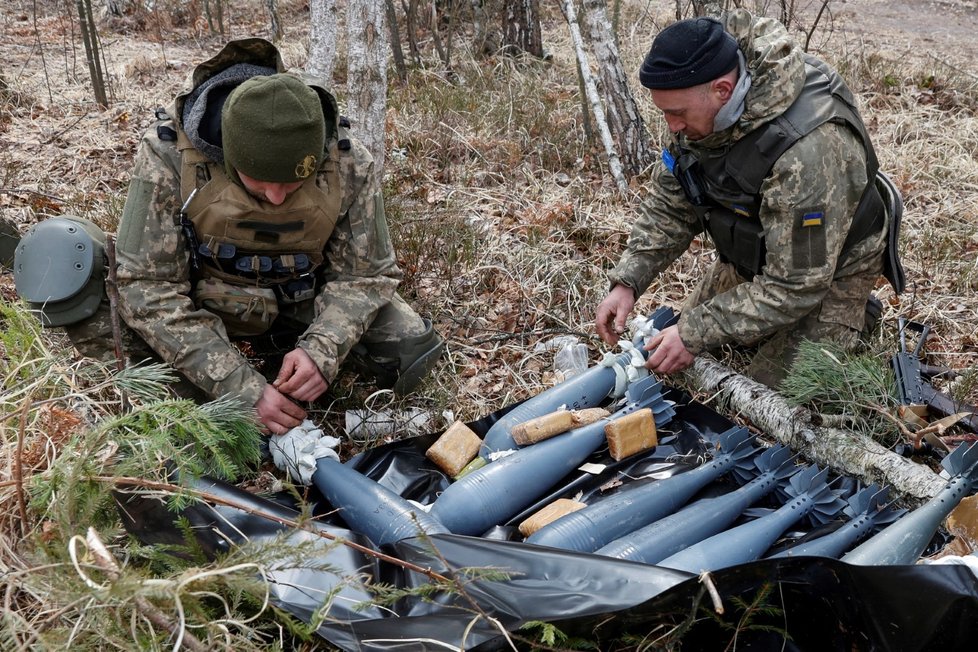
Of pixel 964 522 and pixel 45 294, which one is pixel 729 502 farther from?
pixel 45 294

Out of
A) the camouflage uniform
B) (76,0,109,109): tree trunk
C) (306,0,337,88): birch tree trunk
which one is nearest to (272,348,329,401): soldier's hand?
the camouflage uniform

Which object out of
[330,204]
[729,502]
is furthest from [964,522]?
[330,204]

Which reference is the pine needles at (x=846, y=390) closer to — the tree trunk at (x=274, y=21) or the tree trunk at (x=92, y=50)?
the tree trunk at (x=92, y=50)

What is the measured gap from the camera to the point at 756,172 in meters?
3.21

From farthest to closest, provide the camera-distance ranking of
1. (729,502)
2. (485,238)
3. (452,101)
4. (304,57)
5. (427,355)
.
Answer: (304,57)
(452,101)
(485,238)
(427,355)
(729,502)

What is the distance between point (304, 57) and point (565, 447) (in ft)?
25.1

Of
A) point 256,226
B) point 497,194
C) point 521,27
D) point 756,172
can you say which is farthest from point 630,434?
point 521,27

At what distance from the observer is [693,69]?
9.98ft

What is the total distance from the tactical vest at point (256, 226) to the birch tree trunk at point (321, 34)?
7.31ft

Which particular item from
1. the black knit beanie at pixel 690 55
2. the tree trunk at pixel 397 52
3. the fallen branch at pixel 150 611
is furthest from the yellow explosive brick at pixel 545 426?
the tree trunk at pixel 397 52

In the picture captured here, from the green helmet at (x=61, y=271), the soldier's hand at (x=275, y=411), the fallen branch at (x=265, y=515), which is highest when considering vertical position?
the green helmet at (x=61, y=271)

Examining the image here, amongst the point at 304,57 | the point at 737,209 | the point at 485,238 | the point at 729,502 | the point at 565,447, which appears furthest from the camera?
the point at 304,57

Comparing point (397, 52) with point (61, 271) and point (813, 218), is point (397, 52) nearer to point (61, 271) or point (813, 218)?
point (61, 271)

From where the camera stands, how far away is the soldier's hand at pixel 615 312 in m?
3.73
